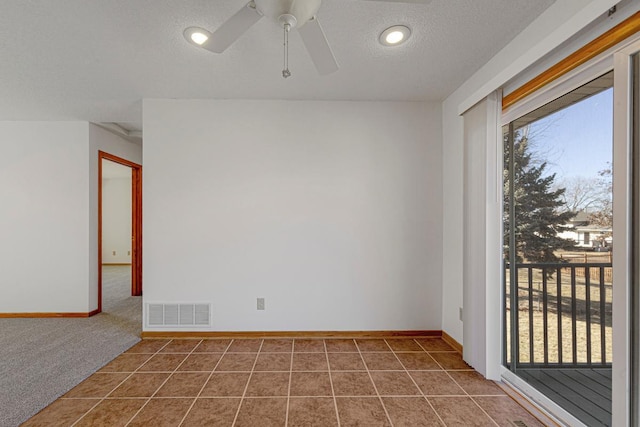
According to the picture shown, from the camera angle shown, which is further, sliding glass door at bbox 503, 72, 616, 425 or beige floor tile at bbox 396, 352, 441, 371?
beige floor tile at bbox 396, 352, 441, 371

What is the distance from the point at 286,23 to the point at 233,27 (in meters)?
0.29

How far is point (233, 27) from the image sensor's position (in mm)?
1485

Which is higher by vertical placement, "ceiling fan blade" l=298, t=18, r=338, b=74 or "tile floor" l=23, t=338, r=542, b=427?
"ceiling fan blade" l=298, t=18, r=338, b=74

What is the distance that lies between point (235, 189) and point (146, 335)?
1.74 meters

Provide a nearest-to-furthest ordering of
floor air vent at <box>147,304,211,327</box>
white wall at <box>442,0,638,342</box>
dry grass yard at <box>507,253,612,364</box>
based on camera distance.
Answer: white wall at <box>442,0,638,342</box>, dry grass yard at <box>507,253,612,364</box>, floor air vent at <box>147,304,211,327</box>

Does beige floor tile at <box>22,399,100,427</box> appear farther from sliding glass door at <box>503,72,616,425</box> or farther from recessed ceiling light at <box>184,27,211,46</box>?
sliding glass door at <box>503,72,616,425</box>

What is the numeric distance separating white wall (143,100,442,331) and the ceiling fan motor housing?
5.68 feet

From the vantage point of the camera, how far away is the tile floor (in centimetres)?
184

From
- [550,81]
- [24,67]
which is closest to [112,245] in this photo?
[24,67]

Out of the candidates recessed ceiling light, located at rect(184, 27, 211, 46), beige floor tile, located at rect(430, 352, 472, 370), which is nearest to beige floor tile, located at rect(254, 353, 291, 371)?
beige floor tile, located at rect(430, 352, 472, 370)

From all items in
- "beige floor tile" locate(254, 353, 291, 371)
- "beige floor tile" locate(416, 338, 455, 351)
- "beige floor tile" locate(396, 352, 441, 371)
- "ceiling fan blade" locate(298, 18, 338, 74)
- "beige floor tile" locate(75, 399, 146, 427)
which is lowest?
"beige floor tile" locate(416, 338, 455, 351)

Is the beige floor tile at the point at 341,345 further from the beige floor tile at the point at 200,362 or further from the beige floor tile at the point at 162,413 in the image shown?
the beige floor tile at the point at 162,413

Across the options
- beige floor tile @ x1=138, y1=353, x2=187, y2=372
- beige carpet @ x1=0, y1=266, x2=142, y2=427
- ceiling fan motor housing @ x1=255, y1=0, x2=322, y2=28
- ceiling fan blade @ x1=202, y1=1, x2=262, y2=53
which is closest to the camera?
ceiling fan motor housing @ x1=255, y1=0, x2=322, y2=28

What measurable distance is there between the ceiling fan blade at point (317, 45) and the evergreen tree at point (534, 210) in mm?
1535
